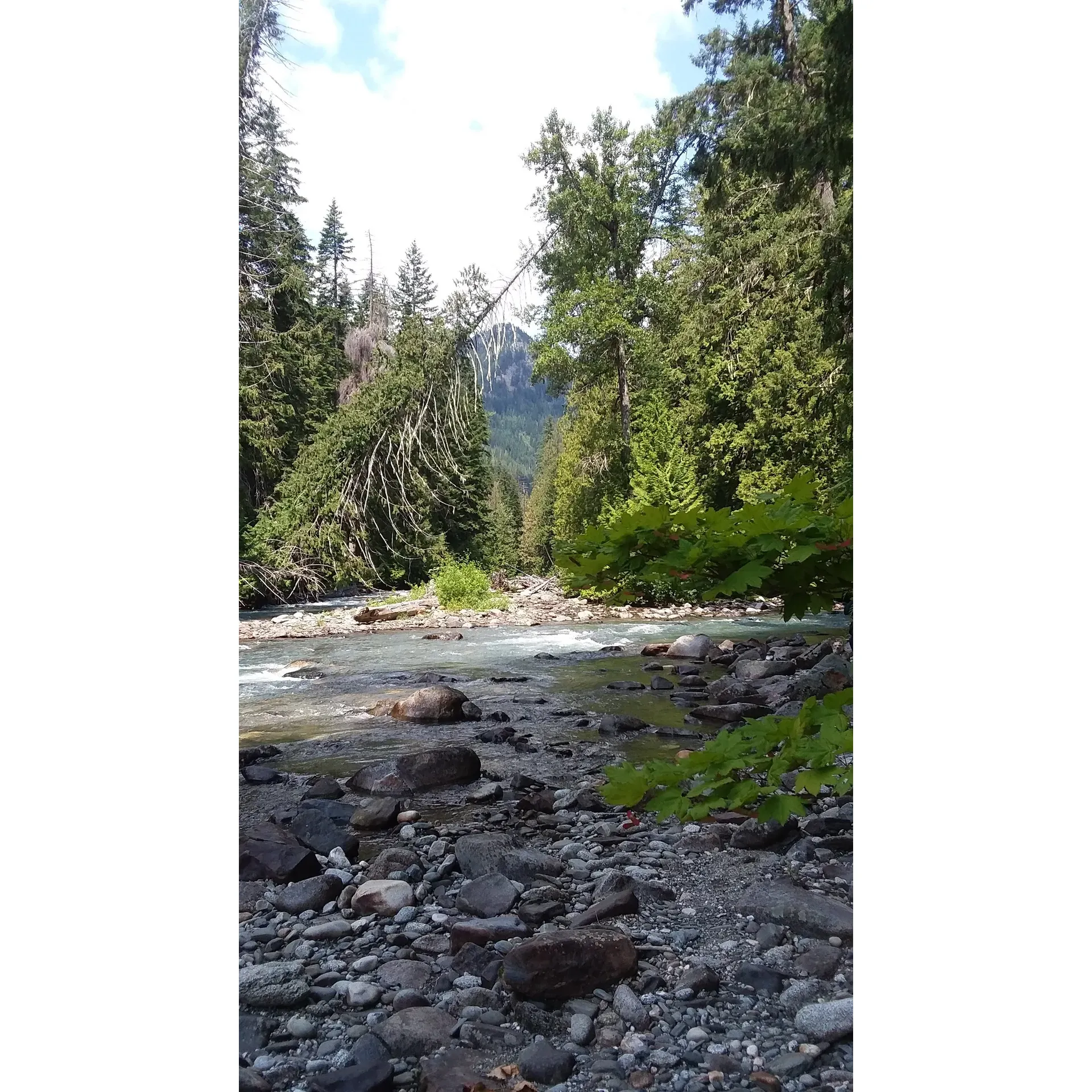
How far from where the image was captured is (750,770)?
1.84 m

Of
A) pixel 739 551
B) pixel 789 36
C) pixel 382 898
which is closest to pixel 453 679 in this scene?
pixel 382 898

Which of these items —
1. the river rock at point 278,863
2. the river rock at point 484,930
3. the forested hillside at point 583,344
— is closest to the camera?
the river rock at point 484,930

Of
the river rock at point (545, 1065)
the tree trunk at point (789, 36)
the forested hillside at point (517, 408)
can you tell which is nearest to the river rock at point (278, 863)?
the river rock at point (545, 1065)

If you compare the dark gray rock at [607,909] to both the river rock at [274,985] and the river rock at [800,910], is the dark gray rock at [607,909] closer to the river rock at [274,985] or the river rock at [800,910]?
the river rock at [800,910]

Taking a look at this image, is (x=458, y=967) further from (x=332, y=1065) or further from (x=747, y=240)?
(x=747, y=240)

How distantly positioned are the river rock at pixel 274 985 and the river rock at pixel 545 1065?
52 centimetres

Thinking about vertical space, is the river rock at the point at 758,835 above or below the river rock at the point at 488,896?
above

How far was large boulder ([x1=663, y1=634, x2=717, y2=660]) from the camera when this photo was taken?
2734mm

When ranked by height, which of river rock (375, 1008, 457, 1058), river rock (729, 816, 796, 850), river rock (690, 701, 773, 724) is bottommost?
river rock (375, 1008, 457, 1058)

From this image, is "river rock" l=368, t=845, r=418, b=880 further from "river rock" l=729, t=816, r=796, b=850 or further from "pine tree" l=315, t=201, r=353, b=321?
"pine tree" l=315, t=201, r=353, b=321

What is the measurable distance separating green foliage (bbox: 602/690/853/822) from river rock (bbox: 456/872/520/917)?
56cm

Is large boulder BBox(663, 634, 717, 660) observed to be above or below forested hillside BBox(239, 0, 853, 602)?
below

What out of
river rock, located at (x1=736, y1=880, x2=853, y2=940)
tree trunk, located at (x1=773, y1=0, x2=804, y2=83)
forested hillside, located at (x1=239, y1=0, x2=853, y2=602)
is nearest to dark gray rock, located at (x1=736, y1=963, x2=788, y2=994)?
river rock, located at (x1=736, y1=880, x2=853, y2=940)

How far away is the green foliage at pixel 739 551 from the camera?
1.97m
